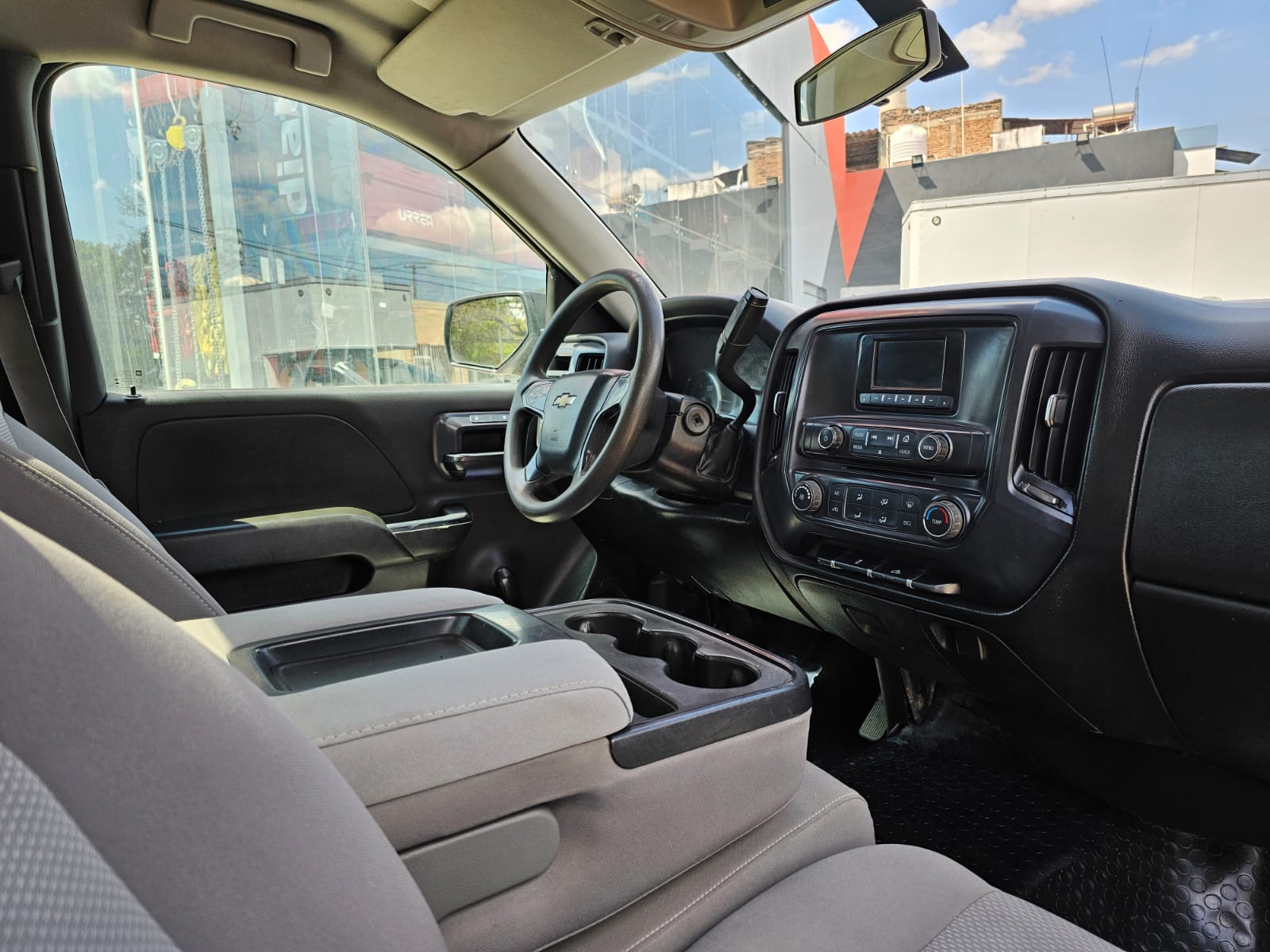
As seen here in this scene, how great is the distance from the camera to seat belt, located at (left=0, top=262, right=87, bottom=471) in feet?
5.96

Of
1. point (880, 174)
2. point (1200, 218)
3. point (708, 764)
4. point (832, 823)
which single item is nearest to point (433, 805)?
point (708, 764)

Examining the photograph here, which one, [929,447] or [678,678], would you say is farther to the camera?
[929,447]

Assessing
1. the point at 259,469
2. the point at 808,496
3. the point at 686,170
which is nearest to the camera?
the point at 808,496

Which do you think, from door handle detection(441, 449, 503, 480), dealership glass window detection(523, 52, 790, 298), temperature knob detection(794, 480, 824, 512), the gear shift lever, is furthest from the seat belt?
temperature knob detection(794, 480, 824, 512)

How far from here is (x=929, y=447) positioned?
136 centimetres

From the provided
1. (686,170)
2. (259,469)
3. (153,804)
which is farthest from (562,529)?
(153,804)

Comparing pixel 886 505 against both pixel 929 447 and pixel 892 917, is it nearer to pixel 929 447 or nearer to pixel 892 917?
pixel 929 447

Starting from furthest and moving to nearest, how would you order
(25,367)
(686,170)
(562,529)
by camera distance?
1. (686,170)
2. (562,529)
3. (25,367)

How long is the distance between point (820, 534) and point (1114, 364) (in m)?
0.57

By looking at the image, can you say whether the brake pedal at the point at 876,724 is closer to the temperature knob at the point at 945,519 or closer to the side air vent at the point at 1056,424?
the temperature knob at the point at 945,519

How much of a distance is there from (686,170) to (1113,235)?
5.61 feet

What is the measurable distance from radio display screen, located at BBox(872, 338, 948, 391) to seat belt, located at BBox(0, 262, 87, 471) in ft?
5.42

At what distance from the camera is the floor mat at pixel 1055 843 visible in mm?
1374

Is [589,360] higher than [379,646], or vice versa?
[589,360]
